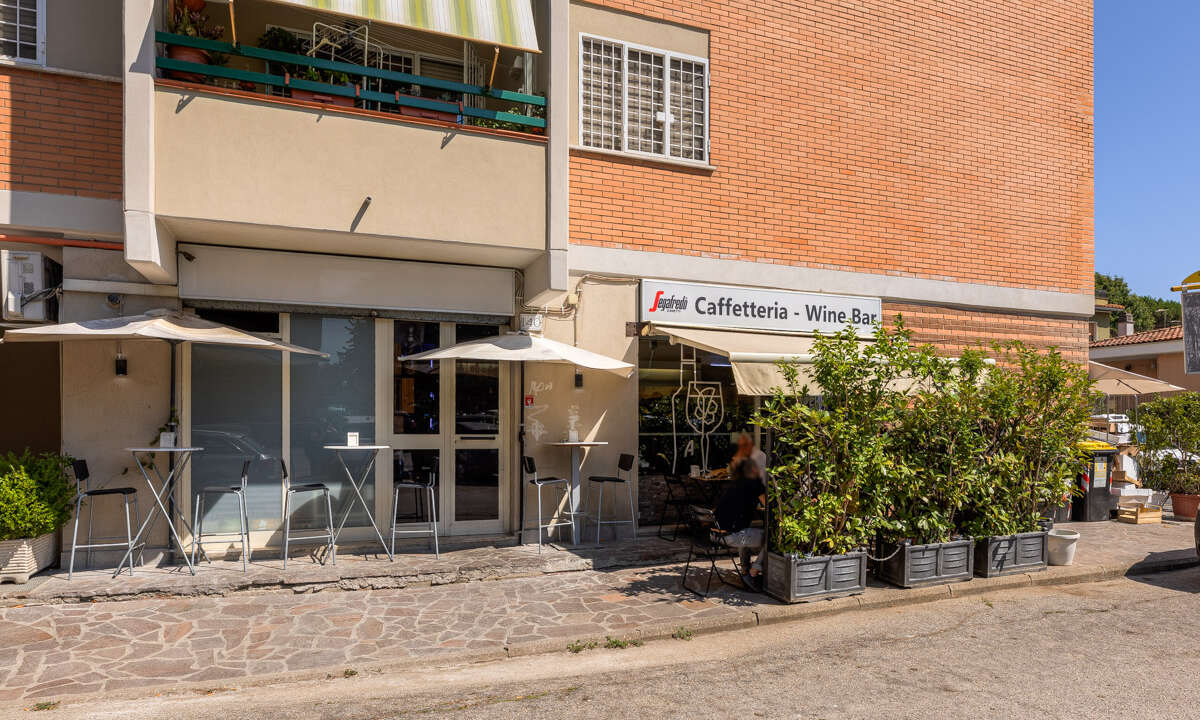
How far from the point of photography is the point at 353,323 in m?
8.75

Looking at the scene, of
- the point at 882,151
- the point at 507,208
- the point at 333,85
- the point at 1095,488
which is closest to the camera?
the point at 333,85

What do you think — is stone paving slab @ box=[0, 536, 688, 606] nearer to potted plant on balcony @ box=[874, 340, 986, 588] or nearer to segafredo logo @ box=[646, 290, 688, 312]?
potted plant on balcony @ box=[874, 340, 986, 588]

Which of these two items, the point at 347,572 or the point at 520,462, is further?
the point at 520,462

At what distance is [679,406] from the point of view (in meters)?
10.3

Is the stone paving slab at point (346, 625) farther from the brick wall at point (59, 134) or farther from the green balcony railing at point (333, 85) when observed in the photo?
the green balcony railing at point (333, 85)

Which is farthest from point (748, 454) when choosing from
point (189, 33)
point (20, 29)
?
point (20, 29)

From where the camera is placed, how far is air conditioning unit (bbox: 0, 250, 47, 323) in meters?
7.23

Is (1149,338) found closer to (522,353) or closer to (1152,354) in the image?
(1152,354)

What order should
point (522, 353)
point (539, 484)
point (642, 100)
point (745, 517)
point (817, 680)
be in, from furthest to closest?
A: point (642, 100) < point (539, 484) < point (522, 353) < point (745, 517) < point (817, 680)

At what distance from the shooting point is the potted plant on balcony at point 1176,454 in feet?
40.3

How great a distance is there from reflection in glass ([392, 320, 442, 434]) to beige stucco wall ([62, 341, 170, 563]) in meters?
2.59

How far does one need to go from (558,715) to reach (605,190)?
22.9ft

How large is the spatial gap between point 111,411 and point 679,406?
7.14 m

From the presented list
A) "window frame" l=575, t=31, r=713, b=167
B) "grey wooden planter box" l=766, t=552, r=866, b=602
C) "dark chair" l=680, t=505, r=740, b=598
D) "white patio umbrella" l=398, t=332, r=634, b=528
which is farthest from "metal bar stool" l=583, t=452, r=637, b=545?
"window frame" l=575, t=31, r=713, b=167
